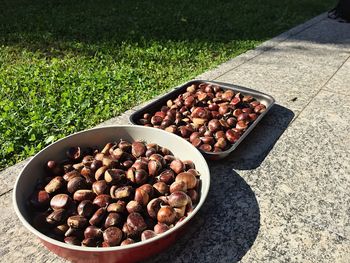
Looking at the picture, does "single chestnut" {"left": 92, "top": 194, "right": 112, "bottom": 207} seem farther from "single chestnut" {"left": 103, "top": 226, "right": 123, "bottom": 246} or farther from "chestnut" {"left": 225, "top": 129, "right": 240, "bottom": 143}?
"chestnut" {"left": 225, "top": 129, "right": 240, "bottom": 143}

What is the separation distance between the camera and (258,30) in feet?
20.7

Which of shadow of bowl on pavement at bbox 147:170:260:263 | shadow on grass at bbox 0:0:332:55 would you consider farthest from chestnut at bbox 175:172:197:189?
shadow on grass at bbox 0:0:332:55

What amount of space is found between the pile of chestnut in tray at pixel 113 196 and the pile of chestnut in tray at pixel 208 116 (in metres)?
0.41

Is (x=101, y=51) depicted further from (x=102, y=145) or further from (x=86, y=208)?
(x=86, y=208)

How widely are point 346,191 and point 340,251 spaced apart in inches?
22.4

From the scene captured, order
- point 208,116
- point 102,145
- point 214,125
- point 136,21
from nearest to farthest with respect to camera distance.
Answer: point 102,145, point 214,125, point 208,116, point 136,21

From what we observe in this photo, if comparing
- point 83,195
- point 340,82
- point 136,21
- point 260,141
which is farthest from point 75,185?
point 136,21

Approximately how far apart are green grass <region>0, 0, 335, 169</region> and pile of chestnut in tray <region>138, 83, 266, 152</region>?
75 cm

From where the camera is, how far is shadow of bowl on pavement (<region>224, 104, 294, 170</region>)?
8.48ft

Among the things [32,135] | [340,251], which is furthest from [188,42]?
[340,251]

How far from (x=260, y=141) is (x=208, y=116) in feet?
1.54

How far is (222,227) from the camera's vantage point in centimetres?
203

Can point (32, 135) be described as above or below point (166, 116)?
below

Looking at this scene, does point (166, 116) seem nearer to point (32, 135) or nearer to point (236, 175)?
point (236, 175)
